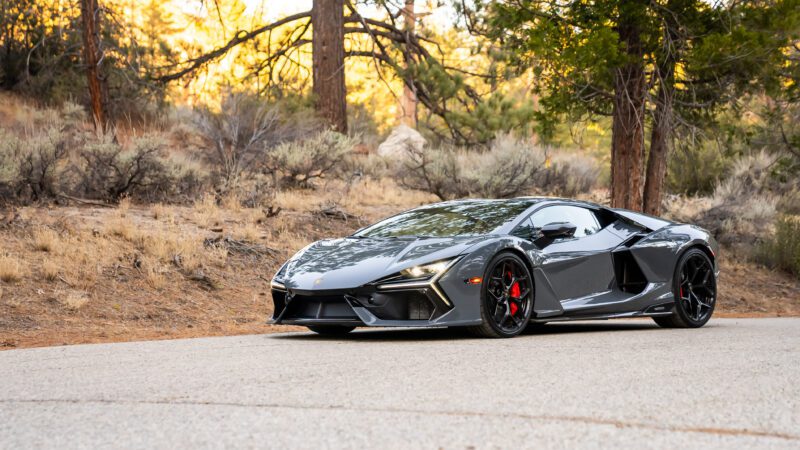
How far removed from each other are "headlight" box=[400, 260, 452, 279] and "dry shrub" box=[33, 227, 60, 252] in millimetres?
6453

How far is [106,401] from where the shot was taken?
552 cm

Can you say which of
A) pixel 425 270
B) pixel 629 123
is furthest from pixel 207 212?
pixel 425 270

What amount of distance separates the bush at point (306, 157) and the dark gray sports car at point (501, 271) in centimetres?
1053

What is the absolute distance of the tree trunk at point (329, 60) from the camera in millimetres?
24453

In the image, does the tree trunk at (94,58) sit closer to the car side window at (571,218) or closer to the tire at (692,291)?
the car side window at (571,218)

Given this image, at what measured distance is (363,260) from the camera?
8.83m

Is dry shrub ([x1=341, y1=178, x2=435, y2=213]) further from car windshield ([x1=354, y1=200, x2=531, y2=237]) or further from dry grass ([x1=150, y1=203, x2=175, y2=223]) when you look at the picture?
car windshield ([x1=354, y1=200, x2=531, y2=237])

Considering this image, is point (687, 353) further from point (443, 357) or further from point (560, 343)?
point (443, 357)

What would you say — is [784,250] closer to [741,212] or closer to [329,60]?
[741,212]

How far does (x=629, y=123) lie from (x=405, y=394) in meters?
13.1

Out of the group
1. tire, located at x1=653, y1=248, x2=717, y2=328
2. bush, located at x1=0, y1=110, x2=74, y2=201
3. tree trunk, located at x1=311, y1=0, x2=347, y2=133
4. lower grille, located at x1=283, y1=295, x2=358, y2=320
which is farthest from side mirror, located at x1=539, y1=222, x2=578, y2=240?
tree trunk, located at x1=311, y1=0, x2=347, y2=133

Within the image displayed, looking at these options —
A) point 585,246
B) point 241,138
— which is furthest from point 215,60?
point 585,246

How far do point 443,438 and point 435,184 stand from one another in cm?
1703

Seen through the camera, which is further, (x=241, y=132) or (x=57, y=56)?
(x=57, y=56)
